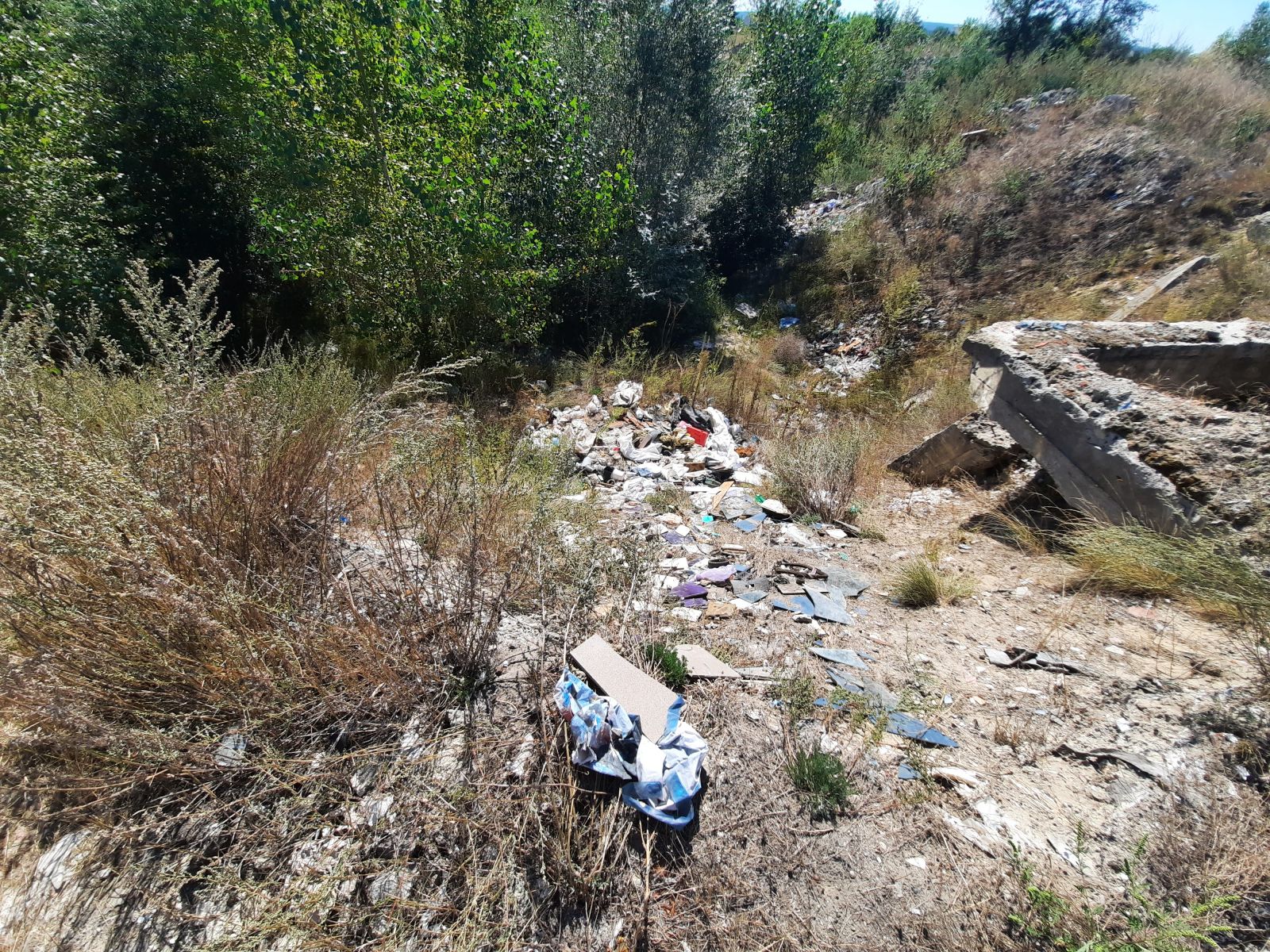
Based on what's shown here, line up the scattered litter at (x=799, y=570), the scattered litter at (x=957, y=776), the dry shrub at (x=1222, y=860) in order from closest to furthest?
1. the dry shrub at (x=1222, y=860)
2. the scattered litter at (x=957, y=776)
3. the scattered litter at (x=799, y=570)

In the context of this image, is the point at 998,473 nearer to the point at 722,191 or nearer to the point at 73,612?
the point at 73,612

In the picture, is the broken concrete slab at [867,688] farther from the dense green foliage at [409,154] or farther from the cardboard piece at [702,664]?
the dense green foliage at [409,154]

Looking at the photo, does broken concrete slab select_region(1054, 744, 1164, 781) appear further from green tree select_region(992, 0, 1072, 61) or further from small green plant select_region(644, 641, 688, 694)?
green tree select_region(992, 0, 1072, 61)

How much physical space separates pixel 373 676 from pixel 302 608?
383mm

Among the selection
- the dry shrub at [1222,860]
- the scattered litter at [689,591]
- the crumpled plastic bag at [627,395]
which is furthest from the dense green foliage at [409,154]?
the dry shrub at [1222,860]

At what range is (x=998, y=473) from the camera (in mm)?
4598

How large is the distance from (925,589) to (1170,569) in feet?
4.15

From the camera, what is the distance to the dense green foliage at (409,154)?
4629 millimetres

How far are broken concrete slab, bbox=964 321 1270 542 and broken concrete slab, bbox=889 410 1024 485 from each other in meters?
0.26

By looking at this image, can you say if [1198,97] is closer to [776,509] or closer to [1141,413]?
[1141,413]

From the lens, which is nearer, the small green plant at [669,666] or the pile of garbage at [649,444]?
the small green plant at [669,666]

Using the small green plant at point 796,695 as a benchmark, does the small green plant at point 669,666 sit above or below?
above

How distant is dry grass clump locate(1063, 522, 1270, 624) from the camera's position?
2.50m

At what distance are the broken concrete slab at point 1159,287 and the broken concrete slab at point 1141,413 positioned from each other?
258 centimetres
